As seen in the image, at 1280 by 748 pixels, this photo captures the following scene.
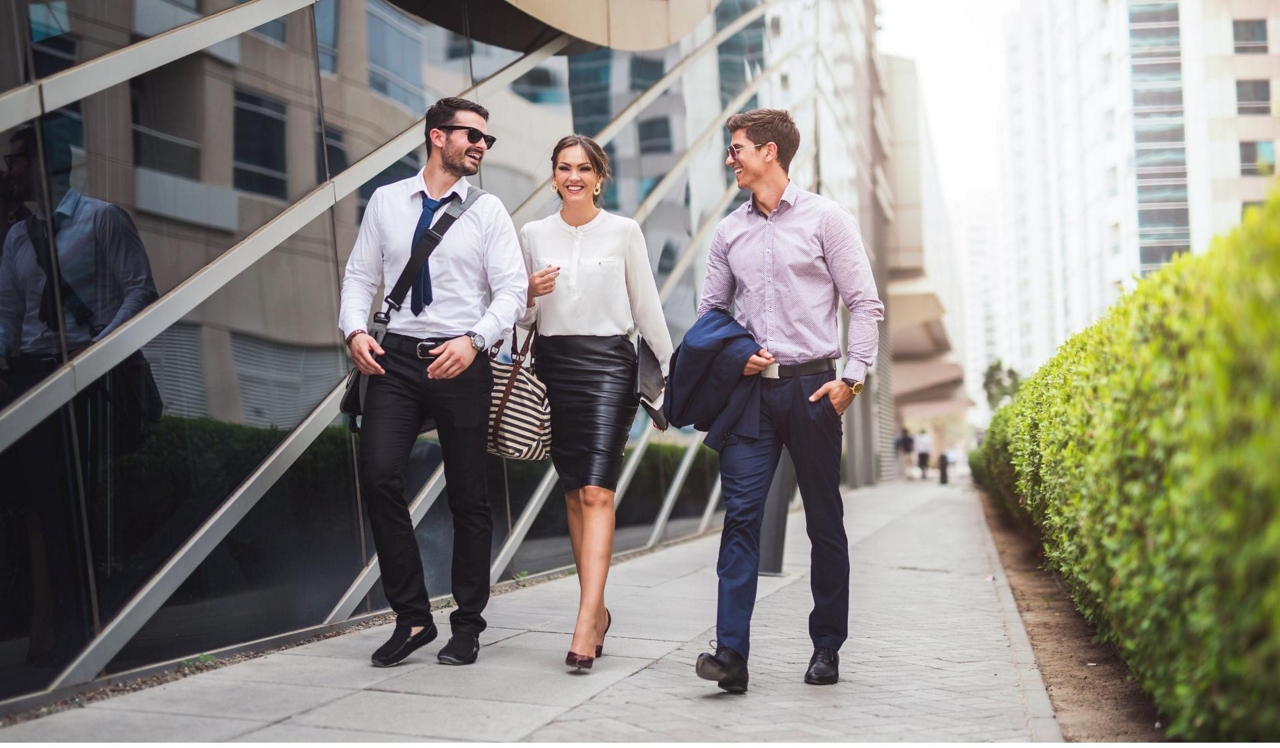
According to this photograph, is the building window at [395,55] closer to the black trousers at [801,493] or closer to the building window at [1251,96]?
the black trousers at [801,493]

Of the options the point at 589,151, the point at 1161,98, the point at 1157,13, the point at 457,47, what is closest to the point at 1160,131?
the point at 1161,98

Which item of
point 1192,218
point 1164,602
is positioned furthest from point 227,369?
point 1192,218

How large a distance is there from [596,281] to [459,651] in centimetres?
154

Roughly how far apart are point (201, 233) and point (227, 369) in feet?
1.85

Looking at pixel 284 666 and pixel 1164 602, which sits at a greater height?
pixel 1164 602

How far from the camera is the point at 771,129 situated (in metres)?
4.49

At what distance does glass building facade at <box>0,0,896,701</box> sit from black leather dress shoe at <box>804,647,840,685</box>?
7.43 feet

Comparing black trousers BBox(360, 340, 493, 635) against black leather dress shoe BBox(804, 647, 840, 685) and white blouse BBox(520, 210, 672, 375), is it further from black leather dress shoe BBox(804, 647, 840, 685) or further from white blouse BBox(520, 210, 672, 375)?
black leather dress shoe BBox(804, 647, 840, 685)

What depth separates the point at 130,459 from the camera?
170 inches

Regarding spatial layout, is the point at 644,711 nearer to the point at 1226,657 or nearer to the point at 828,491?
the point at 828,491

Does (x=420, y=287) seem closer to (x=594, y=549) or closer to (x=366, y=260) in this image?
(x=366, y=260)

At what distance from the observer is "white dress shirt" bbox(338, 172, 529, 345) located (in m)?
4.52

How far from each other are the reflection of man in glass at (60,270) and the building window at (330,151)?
4.24 ft

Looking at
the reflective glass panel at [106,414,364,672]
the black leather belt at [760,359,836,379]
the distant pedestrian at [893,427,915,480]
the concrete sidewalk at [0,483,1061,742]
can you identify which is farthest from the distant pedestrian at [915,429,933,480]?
the black leather belt at [760,359,836,379]
